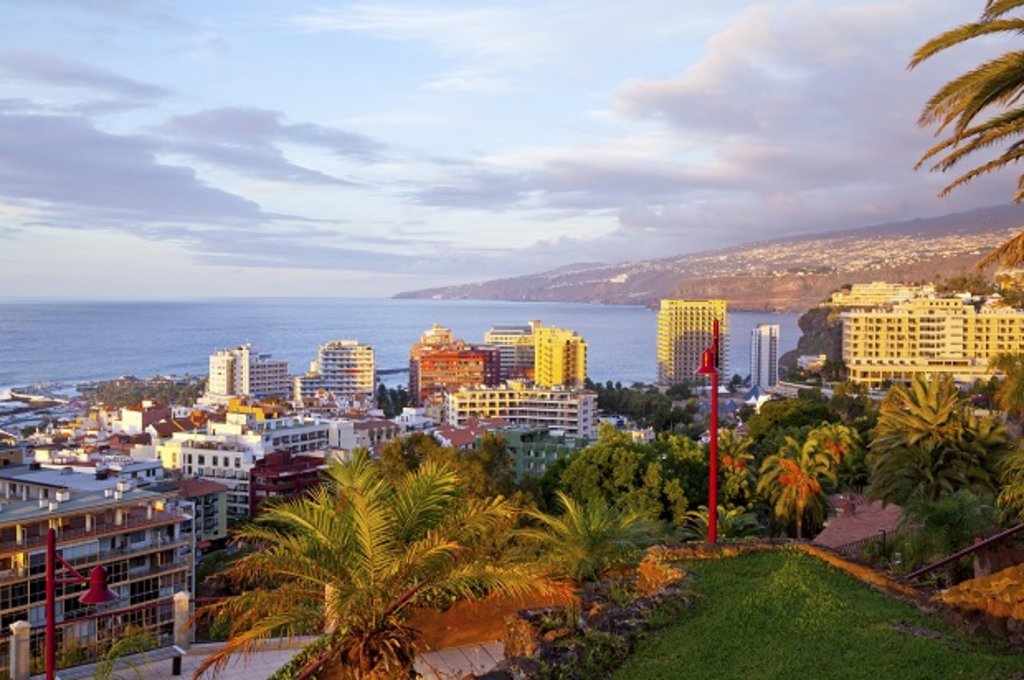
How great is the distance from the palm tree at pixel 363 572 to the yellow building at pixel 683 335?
115m

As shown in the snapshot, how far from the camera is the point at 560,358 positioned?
312 ft

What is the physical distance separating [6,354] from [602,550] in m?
155

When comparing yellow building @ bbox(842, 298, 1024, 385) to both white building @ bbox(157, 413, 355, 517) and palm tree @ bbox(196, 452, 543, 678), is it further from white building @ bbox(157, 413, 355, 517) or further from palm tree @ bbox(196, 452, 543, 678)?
palm tree @ bbox(196, 452, 543, 678)

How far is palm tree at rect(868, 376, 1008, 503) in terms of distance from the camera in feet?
42.7

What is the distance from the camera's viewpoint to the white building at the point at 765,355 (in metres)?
109

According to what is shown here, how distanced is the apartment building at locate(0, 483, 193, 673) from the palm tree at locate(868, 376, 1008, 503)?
14.8 m

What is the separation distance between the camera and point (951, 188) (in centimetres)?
644

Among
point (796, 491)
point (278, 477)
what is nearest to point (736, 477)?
point (796, 491)

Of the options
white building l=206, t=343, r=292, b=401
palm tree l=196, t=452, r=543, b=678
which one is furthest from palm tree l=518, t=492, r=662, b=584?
white building l=206, t=343, r=292, b=401

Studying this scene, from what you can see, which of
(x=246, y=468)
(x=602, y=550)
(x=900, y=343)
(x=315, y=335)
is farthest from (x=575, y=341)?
(x=315, y=335)

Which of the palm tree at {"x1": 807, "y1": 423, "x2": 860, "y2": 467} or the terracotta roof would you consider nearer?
the terracotta roof

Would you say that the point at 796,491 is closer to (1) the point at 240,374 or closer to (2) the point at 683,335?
(1) the point at 240,374

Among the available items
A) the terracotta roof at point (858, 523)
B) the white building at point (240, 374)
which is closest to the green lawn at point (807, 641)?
the terracotta roof at point (858, 523)

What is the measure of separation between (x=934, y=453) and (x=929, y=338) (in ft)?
196
